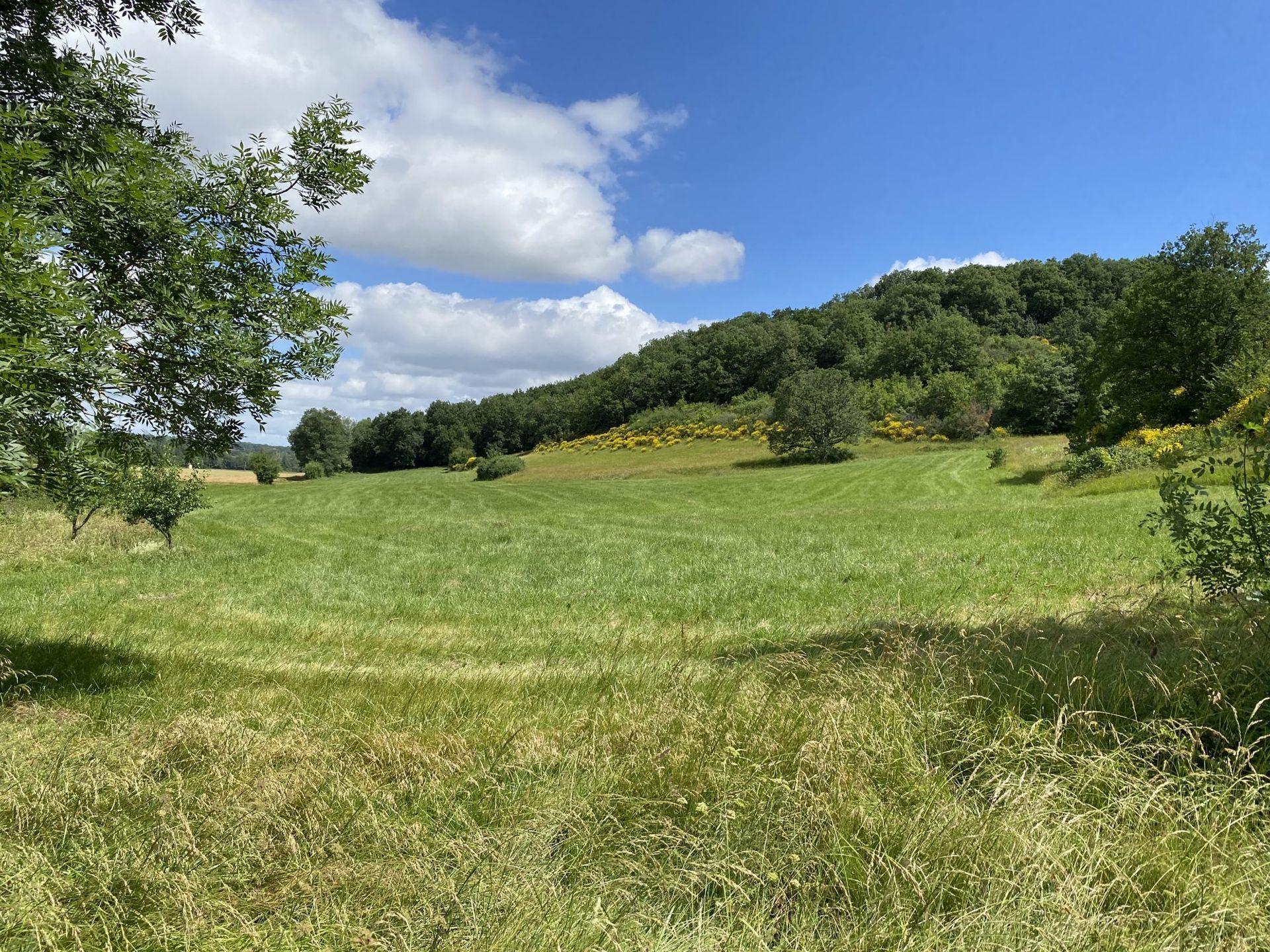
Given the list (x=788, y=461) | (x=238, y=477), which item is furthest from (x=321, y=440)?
(x=788, y=461)

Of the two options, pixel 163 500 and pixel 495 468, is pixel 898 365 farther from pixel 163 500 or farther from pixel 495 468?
pixel 163 500

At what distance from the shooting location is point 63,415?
16.9 feet

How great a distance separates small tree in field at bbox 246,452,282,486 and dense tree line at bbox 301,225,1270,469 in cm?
2548

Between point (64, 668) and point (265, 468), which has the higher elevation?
point (265, 468)

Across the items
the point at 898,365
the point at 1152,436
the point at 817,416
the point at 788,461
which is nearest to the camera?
the point at 1152,436

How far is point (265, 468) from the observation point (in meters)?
78.1

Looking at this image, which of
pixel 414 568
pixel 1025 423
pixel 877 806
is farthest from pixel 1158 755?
pixel 1025 423

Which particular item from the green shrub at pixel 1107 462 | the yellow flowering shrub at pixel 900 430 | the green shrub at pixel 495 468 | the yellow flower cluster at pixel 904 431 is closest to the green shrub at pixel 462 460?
the green shrub at pixel 495 468

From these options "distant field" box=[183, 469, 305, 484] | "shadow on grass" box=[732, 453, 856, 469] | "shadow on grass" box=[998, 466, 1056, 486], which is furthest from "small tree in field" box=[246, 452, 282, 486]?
"shadow on grass" box=[998, 466, 1056, 486]

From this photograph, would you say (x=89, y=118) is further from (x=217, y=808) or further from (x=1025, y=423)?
(x=1025, y=423)

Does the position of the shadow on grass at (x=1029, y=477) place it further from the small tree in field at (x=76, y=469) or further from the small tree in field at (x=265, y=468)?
the small tree in field at (x=265, y=468)

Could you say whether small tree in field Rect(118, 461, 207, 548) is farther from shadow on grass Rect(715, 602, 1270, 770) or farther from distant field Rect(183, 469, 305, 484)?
distant field Rect(183, 469, 305, 484)

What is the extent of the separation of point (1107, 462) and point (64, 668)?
3187 centimetres

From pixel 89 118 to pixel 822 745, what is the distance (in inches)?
295
